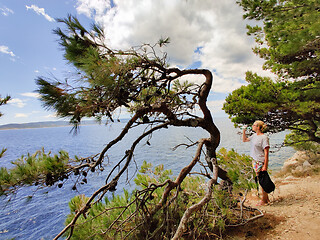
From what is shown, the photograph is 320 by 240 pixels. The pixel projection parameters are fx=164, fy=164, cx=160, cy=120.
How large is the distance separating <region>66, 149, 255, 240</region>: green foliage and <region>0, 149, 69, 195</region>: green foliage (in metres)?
0.59

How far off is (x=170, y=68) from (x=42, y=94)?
171 cm

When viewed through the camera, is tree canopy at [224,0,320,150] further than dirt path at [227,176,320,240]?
Yes

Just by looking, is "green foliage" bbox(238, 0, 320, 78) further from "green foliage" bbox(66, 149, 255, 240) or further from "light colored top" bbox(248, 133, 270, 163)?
"green foliage" bbox(66, 149, 255, 240)

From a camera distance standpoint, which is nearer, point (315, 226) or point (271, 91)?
point (315, 226)

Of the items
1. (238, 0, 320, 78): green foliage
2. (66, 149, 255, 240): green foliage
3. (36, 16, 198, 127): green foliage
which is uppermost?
(238, 0, 320, 78): green foliage

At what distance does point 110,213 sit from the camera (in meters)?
2.74

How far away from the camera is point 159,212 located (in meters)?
2.56

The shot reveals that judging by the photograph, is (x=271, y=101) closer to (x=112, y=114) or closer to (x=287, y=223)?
(x=287, y=223)

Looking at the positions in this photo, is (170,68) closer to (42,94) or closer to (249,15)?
(42,94)

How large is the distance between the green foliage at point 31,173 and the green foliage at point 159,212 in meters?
0.59

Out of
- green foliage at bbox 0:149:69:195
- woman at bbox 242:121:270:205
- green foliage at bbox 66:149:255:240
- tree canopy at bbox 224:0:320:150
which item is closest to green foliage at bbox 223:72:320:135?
tree canopy at bbox 224:0:320:150

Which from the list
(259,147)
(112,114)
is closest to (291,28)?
(259,147)

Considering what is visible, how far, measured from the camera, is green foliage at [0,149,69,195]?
1.49 metres

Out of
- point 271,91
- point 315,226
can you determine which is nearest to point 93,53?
point 315,226
